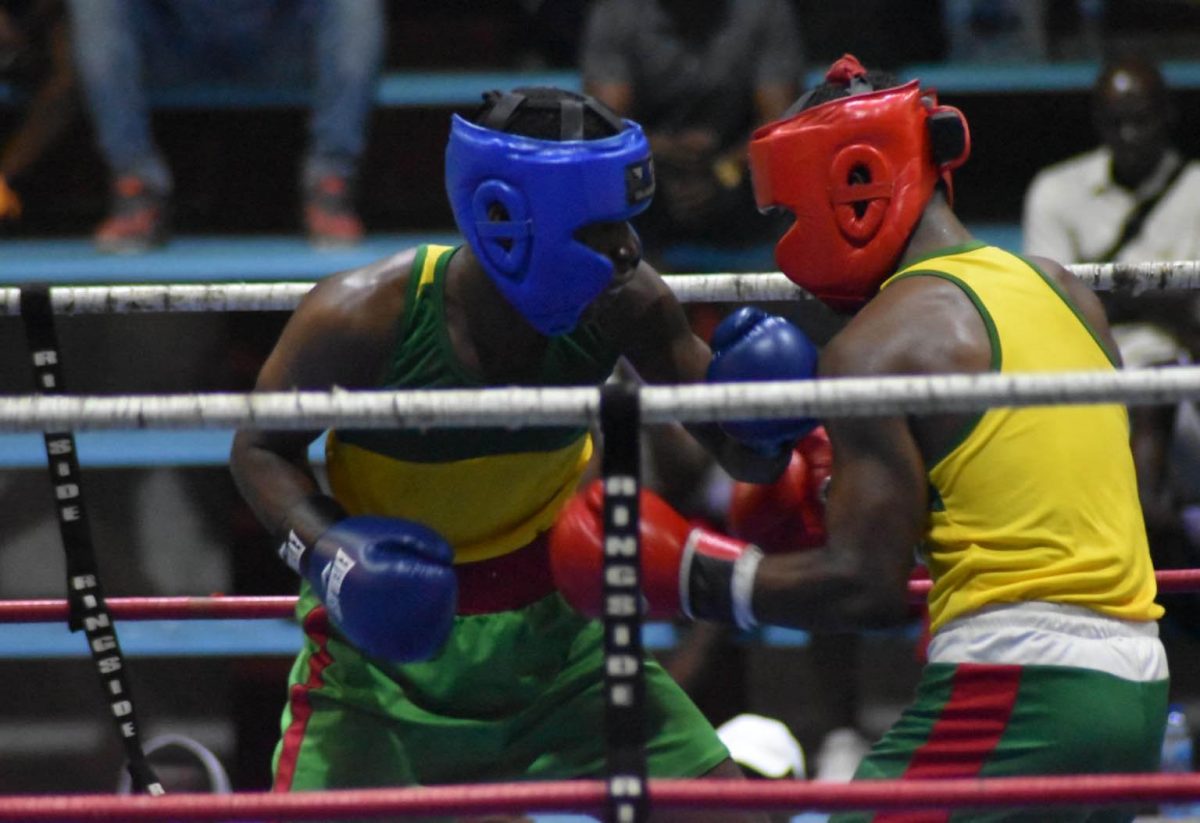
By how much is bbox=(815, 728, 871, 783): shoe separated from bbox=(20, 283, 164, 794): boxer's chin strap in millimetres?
1874

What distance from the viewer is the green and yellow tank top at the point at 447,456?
2.35m

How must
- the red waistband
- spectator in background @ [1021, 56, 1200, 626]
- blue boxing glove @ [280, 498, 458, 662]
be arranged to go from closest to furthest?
blue boxing glove @ [280, 498, 458, 662] → the red waistband → spectator in background @ [1021, 56, 1200, 626]

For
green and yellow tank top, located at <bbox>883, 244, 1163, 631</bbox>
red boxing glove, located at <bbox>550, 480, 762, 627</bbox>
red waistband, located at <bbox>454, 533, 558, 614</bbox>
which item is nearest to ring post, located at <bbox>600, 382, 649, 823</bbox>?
red boxing glove, located at <bbox>550, 480, 762, 627</bbox>

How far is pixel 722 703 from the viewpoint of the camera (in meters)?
4.09

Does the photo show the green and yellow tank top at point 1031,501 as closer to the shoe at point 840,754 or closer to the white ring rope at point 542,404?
the white ring rope at point 542,404

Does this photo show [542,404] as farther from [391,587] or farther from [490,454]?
[490,454]

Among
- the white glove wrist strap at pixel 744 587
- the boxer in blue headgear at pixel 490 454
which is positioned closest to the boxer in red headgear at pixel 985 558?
the white glove wrist strap at pixel 744 587

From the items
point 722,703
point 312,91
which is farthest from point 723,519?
Answer: point 312,91

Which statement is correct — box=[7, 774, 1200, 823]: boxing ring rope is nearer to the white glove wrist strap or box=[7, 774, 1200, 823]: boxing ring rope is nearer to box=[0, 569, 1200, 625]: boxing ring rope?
the white glove wrist strap

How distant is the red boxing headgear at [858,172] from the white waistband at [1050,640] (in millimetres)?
511

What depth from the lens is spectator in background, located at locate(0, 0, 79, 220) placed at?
5.00 m

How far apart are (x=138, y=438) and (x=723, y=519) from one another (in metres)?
1.62

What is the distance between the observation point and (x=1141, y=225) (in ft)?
14.3

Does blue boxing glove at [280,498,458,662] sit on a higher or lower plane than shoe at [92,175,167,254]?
higher
